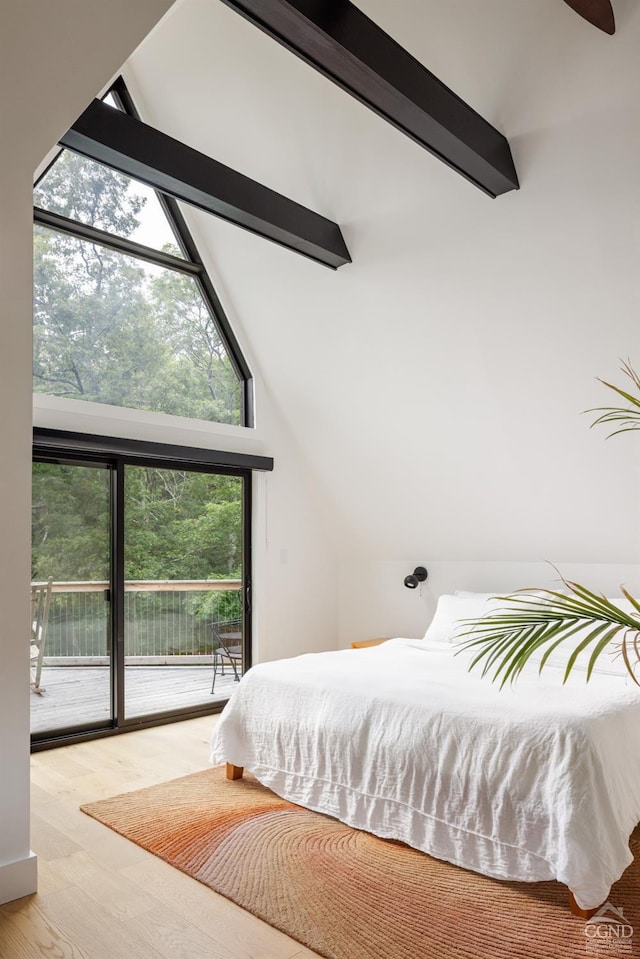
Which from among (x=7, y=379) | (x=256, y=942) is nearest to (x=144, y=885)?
(x=256, y=942)

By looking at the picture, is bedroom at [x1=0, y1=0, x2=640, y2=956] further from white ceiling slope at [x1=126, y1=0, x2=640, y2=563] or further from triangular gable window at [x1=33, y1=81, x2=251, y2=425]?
triangular gable window at [x1=33, y1=81, x2=251, y2=425]

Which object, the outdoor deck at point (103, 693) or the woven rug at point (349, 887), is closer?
the woven rug at point (349, 887)

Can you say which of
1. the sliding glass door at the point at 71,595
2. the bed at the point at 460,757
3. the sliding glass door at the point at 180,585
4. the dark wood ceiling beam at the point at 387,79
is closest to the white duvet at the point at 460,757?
the bed at the point at 460,757

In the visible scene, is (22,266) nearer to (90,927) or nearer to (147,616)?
(90,927)

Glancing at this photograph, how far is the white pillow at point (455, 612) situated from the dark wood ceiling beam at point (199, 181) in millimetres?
2205

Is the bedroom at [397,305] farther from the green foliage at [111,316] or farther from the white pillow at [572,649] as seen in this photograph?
the white pillow at [572,649]

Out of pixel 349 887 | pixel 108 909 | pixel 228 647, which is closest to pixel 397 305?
pixel 228 647

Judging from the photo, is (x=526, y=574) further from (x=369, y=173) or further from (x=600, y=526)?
(x=369, y=173)

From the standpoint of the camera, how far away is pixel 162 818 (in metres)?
3.05

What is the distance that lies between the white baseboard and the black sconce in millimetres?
3435

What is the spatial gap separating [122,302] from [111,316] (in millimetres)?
140

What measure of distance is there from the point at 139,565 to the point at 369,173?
272 centimetres

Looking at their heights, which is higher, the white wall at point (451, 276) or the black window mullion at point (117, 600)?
the white wall at point (451, 276)

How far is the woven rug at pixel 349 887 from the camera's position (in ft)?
7.01
